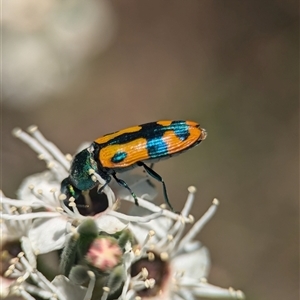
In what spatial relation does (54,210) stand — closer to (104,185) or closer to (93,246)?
(104,185)

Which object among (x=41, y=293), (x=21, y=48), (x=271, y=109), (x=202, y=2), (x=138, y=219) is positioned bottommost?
(x=41, y=293)

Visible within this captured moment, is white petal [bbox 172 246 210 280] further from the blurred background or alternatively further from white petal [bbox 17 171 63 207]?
the blurred background

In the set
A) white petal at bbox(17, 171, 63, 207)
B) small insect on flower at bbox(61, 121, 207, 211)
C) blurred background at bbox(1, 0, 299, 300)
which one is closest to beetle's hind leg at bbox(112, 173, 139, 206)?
small insect on flower at bbox(61, 121, 207, 211)

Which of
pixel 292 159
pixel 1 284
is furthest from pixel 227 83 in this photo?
pixel 1 284

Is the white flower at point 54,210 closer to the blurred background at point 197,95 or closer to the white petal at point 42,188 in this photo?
the white petal at point 42,188

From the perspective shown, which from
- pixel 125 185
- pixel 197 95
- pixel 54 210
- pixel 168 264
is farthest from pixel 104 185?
pixel 197 95

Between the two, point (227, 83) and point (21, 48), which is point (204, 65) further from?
point (21, 48)
